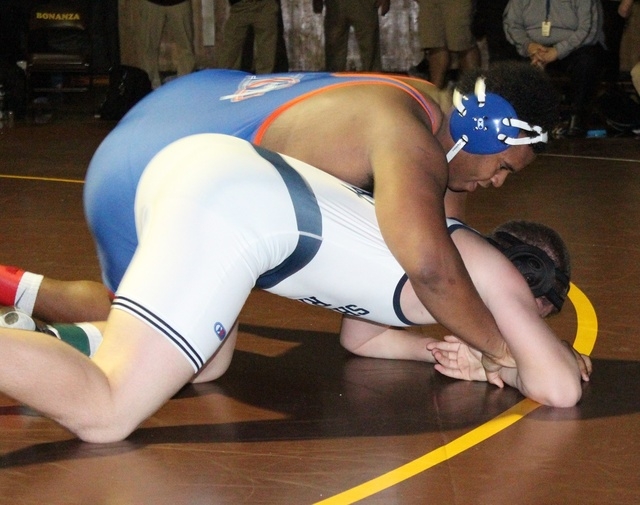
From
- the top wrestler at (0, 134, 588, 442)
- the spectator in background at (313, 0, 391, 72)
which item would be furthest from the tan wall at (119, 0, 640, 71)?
the top wrestler at (0, 134, 588, 442)

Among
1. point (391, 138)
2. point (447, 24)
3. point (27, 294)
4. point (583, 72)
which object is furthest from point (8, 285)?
point (583, 72)

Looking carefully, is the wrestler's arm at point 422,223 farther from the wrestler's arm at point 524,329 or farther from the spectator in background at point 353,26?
the spectator in background at point 353,26

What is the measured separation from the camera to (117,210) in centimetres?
296

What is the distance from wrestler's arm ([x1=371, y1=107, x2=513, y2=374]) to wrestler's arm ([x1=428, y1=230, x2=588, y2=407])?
8 cm

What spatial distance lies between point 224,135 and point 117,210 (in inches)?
15.8

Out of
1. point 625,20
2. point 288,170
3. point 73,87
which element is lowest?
point 73,87

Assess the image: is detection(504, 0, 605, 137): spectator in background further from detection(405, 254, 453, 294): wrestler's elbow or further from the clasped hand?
detection(405, 254, 453, 294): wrestler's elbow

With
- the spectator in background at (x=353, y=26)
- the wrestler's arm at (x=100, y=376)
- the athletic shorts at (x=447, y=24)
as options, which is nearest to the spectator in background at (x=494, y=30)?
the spectator in background at (x=353, y=26)

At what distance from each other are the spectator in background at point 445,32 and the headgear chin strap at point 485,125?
5763mm

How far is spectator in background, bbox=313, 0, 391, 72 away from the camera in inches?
370

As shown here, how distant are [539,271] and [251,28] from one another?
744cm

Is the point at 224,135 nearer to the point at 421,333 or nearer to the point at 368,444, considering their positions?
the point at 368,444

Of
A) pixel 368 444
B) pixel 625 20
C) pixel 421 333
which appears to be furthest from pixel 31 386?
pixel 625 20

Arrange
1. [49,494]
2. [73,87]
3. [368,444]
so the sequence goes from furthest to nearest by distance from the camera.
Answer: [73,87] → [368,444] → [49,494]
